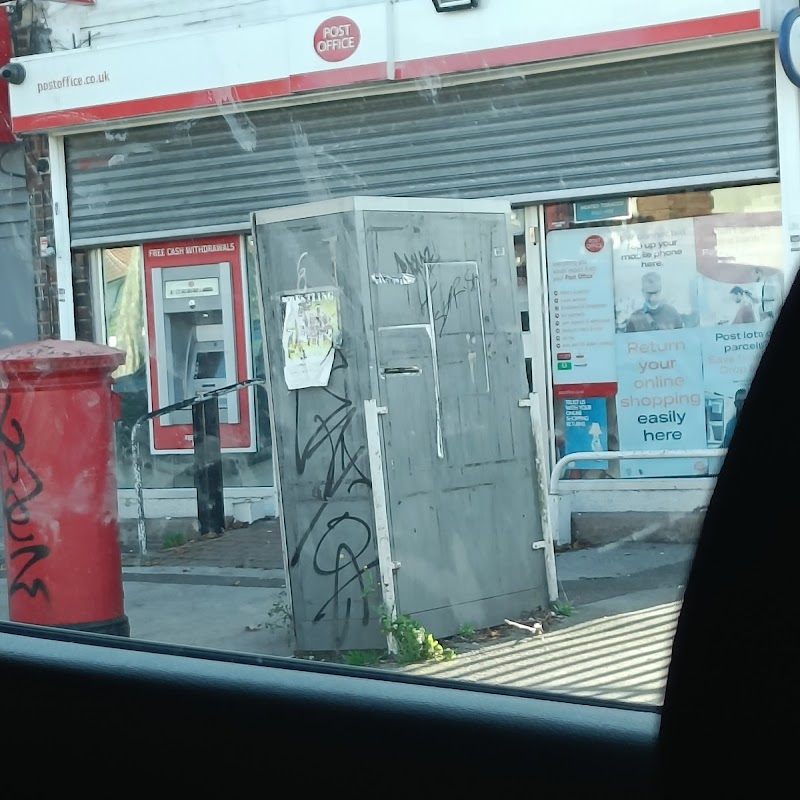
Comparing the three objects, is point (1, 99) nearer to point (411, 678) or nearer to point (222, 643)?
point (222, 643)

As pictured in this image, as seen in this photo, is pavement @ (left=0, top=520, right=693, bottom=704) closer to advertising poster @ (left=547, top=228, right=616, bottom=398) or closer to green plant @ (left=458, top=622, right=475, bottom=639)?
green plant @ (left=458, top=622, right=475, bottom=639)

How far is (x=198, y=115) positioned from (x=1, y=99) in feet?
1.95

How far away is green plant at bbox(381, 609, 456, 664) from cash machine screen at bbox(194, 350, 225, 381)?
1.01 metres

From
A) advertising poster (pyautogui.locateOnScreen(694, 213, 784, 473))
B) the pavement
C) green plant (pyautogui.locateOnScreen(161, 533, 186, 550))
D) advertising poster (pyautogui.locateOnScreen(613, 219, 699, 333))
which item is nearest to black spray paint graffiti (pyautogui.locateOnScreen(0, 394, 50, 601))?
the pavement

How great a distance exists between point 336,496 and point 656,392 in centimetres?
122

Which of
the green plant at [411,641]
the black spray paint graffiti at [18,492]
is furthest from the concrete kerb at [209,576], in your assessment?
the green plant at [411,641]

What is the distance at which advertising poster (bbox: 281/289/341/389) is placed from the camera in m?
4.29

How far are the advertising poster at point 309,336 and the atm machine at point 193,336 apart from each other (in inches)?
8.3

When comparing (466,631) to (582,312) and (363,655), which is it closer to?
(363,655)

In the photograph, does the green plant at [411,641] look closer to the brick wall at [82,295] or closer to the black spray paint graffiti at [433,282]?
the black spray paint graffiti at [433,282]

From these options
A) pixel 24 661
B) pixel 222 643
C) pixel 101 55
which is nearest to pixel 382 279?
pixel 101 55

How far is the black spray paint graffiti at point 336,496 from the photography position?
4.35 m

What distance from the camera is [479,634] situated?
3766 mm

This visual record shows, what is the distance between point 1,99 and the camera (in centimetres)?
362
